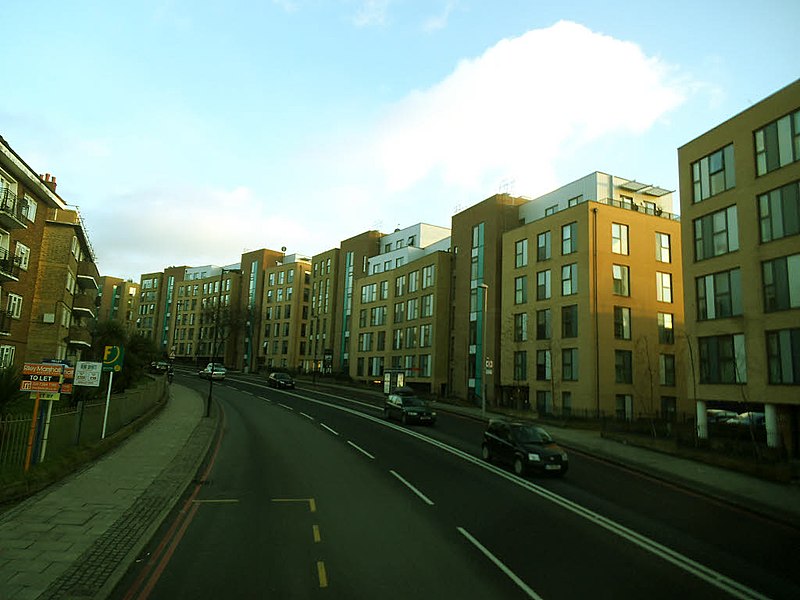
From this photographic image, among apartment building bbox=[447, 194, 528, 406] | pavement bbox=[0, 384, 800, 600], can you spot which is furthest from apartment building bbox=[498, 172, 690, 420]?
pavement bbox=[0, 384, 800, 600]

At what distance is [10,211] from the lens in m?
30.9

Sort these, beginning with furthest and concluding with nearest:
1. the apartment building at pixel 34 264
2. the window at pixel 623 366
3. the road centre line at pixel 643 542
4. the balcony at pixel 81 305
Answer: the balcony at pixel 81 305, the window at pixel 623 366, the apartment building at pixel 34 264, the road centre line at pixel 643 542

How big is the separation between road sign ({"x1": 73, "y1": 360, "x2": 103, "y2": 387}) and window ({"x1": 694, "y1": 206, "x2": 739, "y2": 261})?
28.2 metres

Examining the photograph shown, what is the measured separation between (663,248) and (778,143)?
18.0 meters

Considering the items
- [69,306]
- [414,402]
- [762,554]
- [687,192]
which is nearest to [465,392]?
[414,402]

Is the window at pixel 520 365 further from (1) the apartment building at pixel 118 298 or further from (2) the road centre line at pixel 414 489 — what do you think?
(1) the apartment building at pixel 118 298

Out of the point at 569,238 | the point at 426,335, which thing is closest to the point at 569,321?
the point at 569,238

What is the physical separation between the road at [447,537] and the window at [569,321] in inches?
852

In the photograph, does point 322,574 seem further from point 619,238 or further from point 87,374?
point 619,238

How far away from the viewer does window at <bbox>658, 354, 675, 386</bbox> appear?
39.3m

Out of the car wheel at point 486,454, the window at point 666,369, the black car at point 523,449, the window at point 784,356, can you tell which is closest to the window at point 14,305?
the car wheel at point 486,454

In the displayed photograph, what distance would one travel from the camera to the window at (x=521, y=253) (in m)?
44.9

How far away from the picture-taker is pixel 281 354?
90438 mm

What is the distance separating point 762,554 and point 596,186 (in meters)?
36.2
